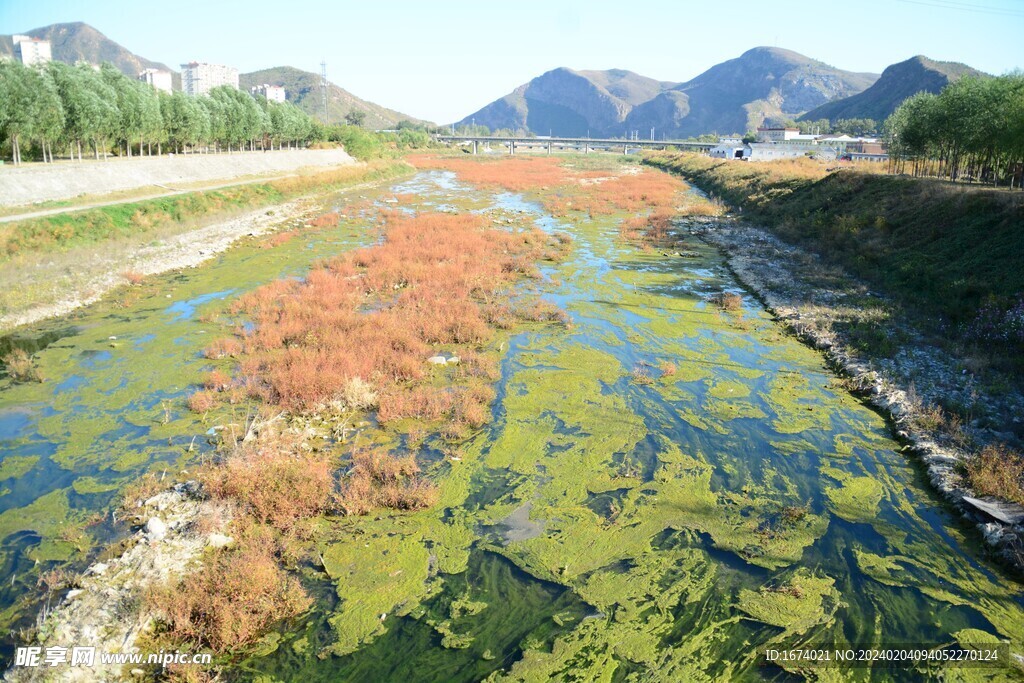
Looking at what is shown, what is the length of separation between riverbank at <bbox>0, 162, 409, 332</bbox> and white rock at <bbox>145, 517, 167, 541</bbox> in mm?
14126

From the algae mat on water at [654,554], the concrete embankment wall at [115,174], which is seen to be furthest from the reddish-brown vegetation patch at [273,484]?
the concrete embankment wall at [115,174]

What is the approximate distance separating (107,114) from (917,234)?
5538 centimetres

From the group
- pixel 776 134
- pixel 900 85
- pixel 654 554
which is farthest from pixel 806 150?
pixel 654 554

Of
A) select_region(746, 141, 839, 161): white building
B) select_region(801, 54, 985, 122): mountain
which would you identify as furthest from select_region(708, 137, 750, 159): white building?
select_region(801, 54, 985, 122): mountain

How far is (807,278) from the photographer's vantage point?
2506 centimetres

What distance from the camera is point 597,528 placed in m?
9.28

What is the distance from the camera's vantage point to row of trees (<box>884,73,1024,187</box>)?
26781 mm

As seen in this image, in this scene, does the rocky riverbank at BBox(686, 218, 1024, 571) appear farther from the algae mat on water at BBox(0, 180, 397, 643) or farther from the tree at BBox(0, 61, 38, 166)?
the tree at BBox(0, 61, 38, 166)

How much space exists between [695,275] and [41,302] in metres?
26.3

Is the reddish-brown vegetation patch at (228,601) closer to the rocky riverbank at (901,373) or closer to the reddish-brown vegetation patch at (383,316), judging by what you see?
the reddish-brown vegetation patch at (383,316)

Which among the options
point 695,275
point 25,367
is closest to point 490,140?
point 695,275

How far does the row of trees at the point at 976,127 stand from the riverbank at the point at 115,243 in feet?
129

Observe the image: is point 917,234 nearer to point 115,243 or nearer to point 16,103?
point 115,243

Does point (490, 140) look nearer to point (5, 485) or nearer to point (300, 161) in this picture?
point (300, 161)
